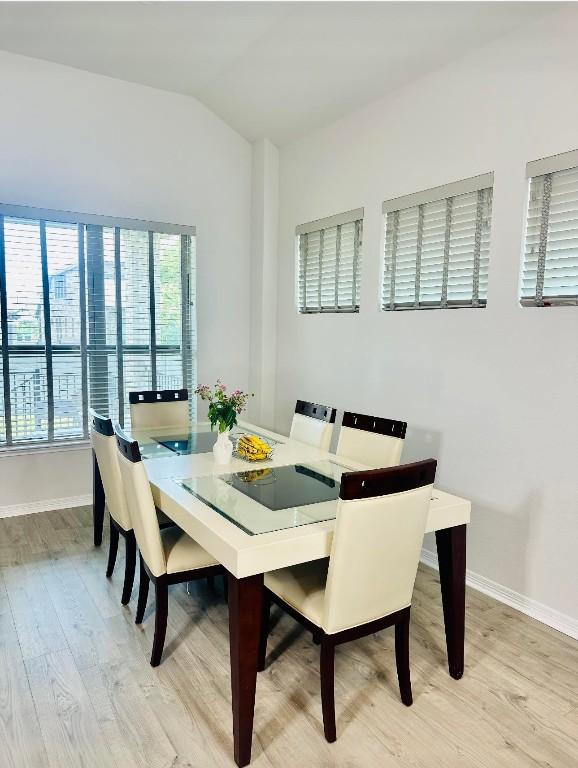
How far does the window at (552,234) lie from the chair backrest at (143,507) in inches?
80.1

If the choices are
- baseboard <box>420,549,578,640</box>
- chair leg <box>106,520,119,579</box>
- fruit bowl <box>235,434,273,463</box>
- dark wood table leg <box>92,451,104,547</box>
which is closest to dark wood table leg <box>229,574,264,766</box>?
fruit bowl <box>235,434,273,463</box>

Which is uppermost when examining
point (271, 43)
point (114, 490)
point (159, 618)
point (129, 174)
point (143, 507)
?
point (271, 43)

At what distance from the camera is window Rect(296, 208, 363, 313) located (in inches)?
150

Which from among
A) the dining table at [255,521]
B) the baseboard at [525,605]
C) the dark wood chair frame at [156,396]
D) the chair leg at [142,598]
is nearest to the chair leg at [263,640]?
the dining table at [255,521]

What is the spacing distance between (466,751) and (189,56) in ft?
13.9

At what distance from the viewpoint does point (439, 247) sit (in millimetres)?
3152

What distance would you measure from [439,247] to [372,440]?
1.25m

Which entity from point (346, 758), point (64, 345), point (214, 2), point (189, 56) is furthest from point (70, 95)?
point (346, 758)

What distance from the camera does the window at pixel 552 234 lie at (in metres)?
2.49

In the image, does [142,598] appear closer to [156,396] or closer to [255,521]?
[255,521]

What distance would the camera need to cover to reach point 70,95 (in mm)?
3867

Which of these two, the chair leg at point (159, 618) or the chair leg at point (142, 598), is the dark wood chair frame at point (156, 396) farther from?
the chair leg at point (159, 618)

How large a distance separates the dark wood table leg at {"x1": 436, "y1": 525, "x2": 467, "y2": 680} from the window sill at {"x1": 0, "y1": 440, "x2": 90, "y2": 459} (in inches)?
117

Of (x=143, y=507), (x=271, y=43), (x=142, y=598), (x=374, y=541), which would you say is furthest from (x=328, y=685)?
(x=271, y=43)
